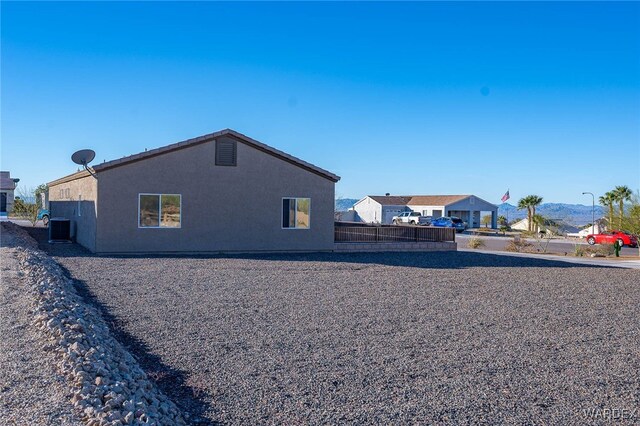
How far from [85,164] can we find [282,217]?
23.1 feet

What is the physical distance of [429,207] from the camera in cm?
6206

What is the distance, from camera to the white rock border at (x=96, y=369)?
506 centimetres

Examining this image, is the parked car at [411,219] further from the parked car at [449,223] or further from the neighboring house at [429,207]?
the neighboring house at [429,207]

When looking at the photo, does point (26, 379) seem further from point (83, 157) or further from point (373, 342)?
point (83, 157)

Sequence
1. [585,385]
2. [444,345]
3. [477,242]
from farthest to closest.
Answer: [477,242]
[444,345]
[585,385]

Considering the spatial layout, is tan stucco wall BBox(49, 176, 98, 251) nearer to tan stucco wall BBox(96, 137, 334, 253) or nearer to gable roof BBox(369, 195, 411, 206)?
tan stucco wall BBox(96, 137, 334, 253)

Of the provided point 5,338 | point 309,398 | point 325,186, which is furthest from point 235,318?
point 325,186

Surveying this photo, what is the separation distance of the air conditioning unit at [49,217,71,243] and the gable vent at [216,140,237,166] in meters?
8.54

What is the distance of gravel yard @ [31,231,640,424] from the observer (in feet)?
19.3

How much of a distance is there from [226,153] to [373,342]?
13.8 meters

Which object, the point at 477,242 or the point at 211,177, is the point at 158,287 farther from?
the point at 477,242

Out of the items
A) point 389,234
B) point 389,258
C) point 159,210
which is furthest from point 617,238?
point 159,210

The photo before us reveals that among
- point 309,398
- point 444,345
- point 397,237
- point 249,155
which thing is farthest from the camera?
point 397,237

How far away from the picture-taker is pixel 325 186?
22.6m
